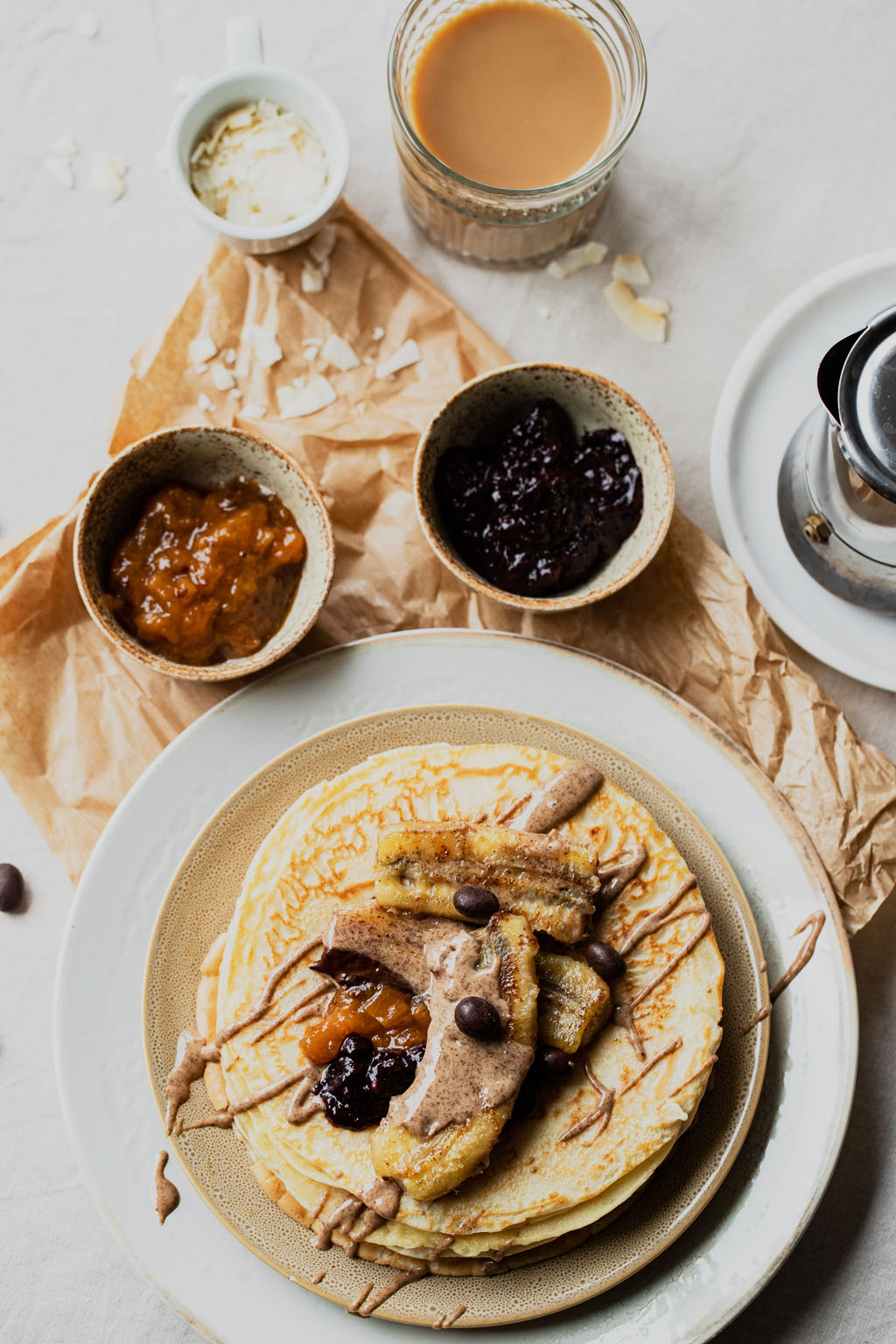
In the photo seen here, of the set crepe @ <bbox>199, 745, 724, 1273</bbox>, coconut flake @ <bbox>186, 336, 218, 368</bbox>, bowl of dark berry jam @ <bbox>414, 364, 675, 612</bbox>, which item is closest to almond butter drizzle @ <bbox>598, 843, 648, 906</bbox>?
crepe @ <bbox>199, 745, 724, 1273</bbox>

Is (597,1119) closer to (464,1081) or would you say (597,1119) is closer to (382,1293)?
(464,1081)

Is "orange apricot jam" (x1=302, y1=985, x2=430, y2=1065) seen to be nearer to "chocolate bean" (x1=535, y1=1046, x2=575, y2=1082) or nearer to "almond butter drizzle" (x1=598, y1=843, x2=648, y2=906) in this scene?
"chocolate bean" (x1=535, y1=1046, x2=575, y2=1082)

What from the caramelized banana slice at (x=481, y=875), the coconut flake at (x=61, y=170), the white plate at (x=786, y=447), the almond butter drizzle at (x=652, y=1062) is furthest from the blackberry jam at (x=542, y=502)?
the coconut flake at (x=61, y=170)

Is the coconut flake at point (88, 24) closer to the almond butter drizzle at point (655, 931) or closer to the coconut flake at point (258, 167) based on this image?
the coconut flake at point (258, 167)

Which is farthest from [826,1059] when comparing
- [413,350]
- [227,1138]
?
[413,350]

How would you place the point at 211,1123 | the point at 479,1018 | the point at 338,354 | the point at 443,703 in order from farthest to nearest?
the point at 338,354 < the point at 443,703 < the point at 211,1123 < the point at 479,1018

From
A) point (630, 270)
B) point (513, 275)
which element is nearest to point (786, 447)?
point (630, 270)
